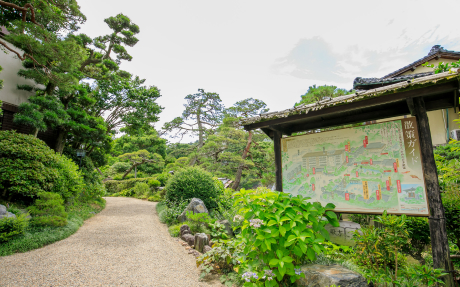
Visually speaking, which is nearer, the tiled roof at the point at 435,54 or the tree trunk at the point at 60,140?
the tiled roof at the point at 435,54

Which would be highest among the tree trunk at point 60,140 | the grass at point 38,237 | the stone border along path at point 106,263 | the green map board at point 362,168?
the tree trunk at point 60,140

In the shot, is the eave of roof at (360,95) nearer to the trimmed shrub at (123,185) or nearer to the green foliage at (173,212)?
the green foliage at (173,212)

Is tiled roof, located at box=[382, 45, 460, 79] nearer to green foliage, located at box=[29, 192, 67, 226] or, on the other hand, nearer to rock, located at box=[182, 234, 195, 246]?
rock, located at box=[182, 234, 195, 246]

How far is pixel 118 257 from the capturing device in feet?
13.0

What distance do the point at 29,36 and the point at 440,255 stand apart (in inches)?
412

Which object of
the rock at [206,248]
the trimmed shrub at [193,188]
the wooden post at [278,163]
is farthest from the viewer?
the trimmed shrub at [193,188]

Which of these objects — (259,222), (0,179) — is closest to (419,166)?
(259,222)

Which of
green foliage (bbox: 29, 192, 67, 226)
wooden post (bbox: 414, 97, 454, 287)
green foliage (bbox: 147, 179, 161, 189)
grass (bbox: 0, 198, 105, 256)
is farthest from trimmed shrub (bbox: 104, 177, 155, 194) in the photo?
wooden post (bbox: 414, 97, 454, 287)

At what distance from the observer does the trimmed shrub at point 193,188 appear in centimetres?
755

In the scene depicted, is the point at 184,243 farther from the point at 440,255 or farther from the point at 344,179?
the point at 440,255

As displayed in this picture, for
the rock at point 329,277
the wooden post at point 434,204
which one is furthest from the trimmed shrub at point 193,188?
the wooden post at point 434,204

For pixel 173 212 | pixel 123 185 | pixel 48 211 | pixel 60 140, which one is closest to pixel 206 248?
pixel 173 212

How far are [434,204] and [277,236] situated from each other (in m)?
1.93

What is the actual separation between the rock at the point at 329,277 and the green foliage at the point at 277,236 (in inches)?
6.5
